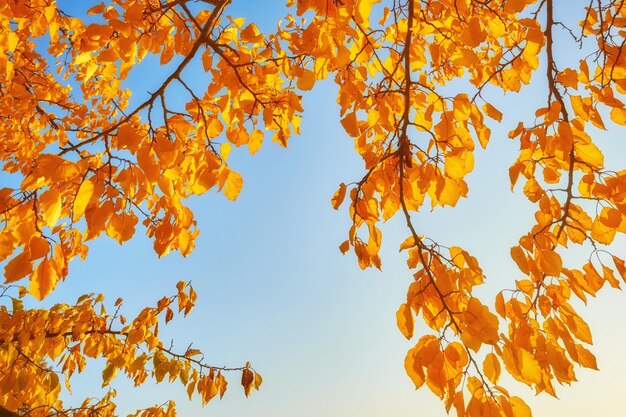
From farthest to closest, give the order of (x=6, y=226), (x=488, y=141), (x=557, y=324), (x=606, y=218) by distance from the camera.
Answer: (x=488, y=141) → (x=606, y=218) → (x=557, y=324) → (x=6, y=226)

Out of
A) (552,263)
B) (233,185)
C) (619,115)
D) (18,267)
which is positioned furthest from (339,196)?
(619,115)

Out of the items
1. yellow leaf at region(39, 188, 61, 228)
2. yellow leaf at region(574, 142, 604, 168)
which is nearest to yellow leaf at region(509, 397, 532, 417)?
yellow leaf at region(574, 142, 604, 168)

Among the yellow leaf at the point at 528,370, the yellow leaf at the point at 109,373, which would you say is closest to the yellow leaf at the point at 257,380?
the yellow leaf at the point at 109,373

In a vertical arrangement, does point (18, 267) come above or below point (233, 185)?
below

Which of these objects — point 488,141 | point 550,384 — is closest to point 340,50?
point 488,141

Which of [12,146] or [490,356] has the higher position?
[12,146]

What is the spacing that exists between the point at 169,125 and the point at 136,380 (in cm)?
330

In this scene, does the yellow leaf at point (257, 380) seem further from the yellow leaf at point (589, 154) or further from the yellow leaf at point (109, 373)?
the yellow leaf at point (589, 154)

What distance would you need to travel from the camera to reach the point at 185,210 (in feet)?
6.33

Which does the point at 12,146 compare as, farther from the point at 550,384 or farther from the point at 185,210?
the point at 550,384

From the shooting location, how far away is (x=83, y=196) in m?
1.33

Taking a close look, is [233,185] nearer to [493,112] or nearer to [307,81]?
[307,81]

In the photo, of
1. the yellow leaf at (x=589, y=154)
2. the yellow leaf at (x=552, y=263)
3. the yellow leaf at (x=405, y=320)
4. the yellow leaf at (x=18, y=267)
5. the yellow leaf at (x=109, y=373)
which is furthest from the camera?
the yellow leaf at (x=109, y=373)

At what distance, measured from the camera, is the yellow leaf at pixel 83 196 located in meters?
1.28
